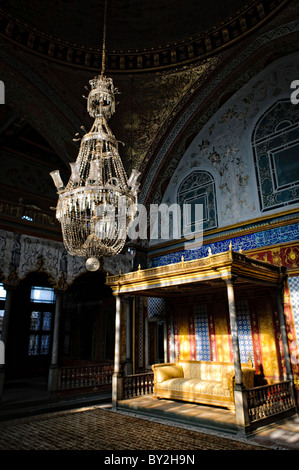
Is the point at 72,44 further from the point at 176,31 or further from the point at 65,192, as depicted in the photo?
the point at 65,192

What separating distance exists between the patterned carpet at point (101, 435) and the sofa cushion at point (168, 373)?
1.44 metres

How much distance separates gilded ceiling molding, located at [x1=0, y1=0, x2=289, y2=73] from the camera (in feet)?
25.5

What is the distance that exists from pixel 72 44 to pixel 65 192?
5759 millimetres

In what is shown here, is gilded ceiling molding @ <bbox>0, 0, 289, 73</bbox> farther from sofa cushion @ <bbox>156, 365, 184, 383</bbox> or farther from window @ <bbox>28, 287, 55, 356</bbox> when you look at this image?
sofa cushion @ <bbox>156, 365, 184, 383</bbox>

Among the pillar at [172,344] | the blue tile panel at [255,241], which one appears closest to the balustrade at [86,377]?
the pillar at [172,344]

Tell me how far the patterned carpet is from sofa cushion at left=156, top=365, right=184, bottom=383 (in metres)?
1.44

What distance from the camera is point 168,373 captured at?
303 inches

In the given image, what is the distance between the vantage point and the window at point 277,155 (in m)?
7.45
